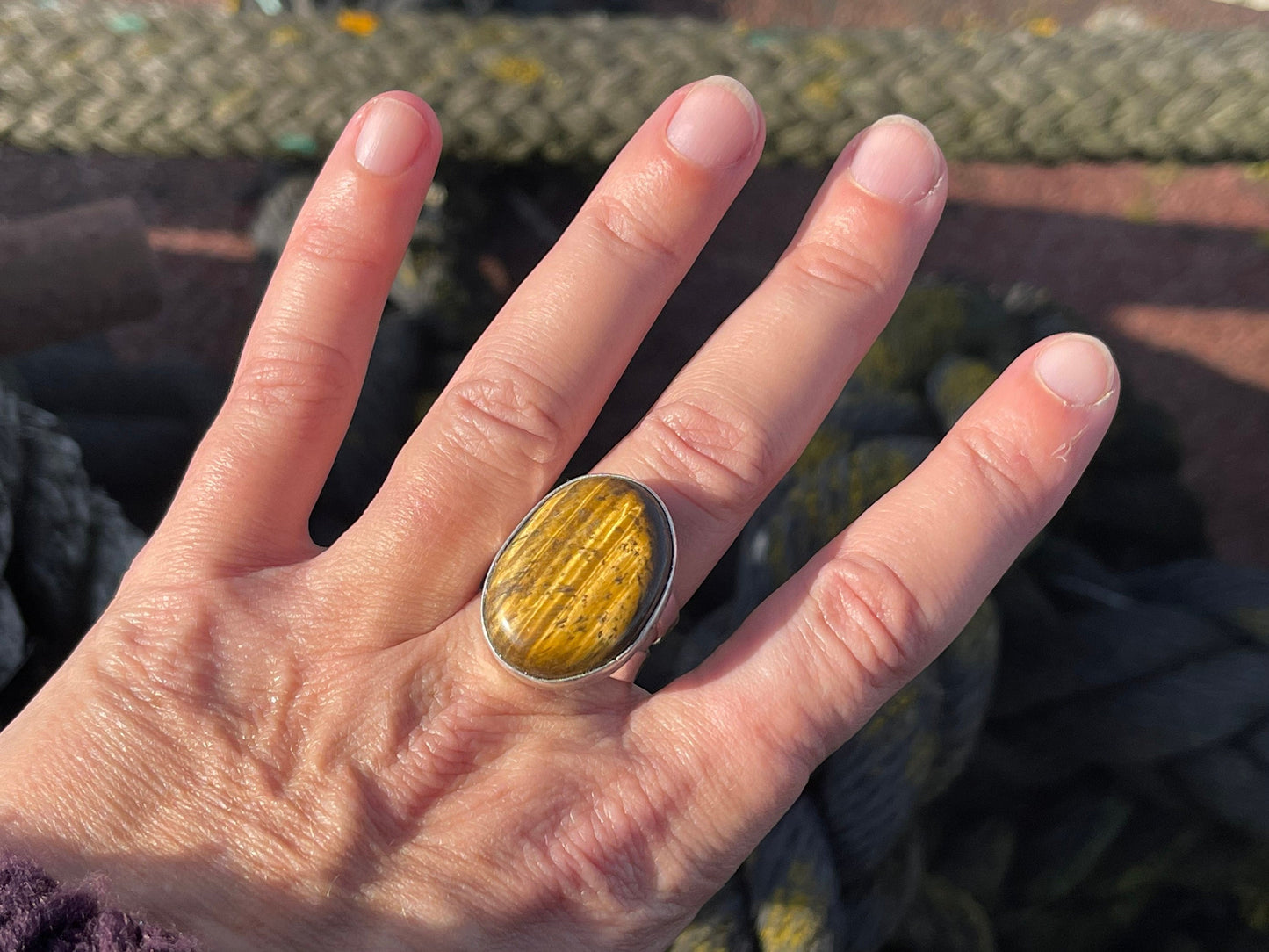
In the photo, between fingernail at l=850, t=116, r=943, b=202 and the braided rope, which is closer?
fingernail at l=850, t=116, r=943, b=202

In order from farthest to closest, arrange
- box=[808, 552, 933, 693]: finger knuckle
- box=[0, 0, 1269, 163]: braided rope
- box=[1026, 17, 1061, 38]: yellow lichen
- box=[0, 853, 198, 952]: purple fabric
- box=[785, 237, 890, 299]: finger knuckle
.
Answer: box=[1026, 17, 1061, 38]: yellow lichen
box=[0, 0, 1269, 163]: braided rope
box=[785, 237, 890, 299]: finger knuckle
box=[808, 552, 933, 693]: finger knuckle
box=[0, 853, 198, 952]: purple fabric

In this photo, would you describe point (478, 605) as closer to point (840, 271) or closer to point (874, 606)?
point (874, 606)

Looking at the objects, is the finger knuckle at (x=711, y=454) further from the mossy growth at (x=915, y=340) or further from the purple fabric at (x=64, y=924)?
the purple fabric at (x=64, y=924)

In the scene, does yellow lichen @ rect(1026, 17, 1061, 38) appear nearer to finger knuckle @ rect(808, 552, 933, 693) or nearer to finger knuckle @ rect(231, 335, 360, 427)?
finger knuckle @ rect(808, 552, 933, 693)

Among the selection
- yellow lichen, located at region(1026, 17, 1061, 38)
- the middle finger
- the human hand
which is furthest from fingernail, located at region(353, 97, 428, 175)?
yellow lichen, located at region(1026, 17, 1061, 38)

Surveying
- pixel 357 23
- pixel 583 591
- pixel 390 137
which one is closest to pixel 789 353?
pixel 583 591

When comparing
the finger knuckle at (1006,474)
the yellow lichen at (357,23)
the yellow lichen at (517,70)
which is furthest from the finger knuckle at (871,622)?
the yellow lichen at (357,23)

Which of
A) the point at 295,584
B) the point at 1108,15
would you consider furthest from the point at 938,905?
the point at 1108,15

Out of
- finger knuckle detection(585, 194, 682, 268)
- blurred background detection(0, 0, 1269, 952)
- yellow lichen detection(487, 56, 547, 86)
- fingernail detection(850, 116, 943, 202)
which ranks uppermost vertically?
fingernail detection(850, 116, 943, 202)
